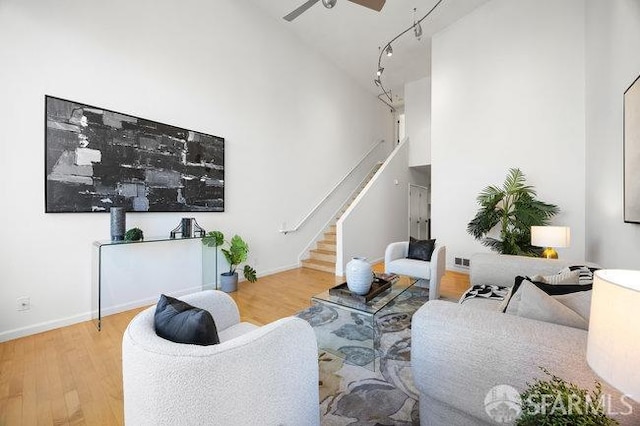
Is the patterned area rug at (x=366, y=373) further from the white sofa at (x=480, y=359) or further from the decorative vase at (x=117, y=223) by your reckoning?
the decorative vase at (x=117, y=223)

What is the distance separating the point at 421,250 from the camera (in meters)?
3.89

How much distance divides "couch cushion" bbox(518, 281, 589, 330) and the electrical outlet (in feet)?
12.9

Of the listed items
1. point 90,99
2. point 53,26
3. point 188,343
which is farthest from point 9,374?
point 53,26

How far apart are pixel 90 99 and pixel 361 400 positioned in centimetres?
376

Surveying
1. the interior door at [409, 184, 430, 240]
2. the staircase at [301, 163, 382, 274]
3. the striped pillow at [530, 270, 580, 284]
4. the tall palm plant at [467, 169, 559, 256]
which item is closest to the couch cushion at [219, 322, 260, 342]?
the striped pillow at [530, 270, 580, 284]

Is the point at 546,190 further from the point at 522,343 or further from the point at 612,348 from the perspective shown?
the point at 612,348

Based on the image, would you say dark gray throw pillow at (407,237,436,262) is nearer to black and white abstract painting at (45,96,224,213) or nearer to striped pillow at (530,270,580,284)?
striped pillow at (530,270,580,284)

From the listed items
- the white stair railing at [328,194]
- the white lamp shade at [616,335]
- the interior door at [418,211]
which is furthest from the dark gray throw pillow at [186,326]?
the interior door at [418,211]

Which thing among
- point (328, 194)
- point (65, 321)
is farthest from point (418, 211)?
point (65, 321)

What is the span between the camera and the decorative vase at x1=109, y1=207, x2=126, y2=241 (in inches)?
114

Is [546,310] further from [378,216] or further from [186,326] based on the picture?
[378,216]

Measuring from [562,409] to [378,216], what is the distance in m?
5.18

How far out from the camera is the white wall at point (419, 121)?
6.71 m

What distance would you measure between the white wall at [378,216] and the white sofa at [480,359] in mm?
3539
